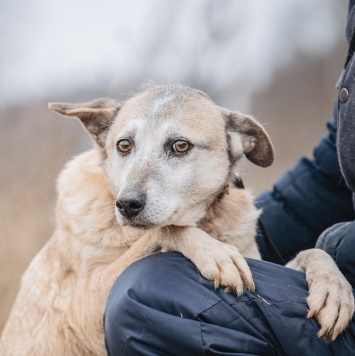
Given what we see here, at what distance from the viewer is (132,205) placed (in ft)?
7.82

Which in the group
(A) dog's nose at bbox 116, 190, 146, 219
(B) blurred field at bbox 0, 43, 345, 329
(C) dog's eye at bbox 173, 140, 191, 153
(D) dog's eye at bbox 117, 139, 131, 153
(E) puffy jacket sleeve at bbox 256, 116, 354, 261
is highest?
(C) dog's eye at bbox 173, 140, 191, 153

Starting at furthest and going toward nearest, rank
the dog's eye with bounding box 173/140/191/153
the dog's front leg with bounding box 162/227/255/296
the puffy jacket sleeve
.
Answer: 1. the puffy jacket sleeve
2. the dog's eye with bounding box 173/140/191/153
3. the dog's front leg with bounding box 162/227/255/296

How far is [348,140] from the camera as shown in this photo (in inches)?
94.4

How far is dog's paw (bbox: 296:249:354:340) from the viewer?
2055 millimetres

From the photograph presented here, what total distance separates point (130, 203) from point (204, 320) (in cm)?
59

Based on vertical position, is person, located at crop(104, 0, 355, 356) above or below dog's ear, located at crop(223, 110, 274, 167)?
below

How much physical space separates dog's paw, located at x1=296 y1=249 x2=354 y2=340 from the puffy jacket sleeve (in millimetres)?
1002

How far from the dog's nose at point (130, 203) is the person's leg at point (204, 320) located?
305 mm

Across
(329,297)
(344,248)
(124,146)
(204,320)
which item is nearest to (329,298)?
(329,297)

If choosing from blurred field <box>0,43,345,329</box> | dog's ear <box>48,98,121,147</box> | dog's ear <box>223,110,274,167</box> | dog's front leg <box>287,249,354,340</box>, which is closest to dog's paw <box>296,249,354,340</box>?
dog's front leg <box>287,249,354,340</box>

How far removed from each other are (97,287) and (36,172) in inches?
85.6

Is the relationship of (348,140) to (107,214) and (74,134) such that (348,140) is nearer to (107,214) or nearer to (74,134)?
(107,214)

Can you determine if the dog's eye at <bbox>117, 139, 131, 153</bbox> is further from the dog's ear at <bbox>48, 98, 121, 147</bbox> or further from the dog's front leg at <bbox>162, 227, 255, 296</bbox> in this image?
the dog's front leg at <bbox>162, 227, 255, 296</bbox>

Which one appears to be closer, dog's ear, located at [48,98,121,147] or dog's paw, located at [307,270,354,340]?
dog's paw, located at [307,270,354,340]
